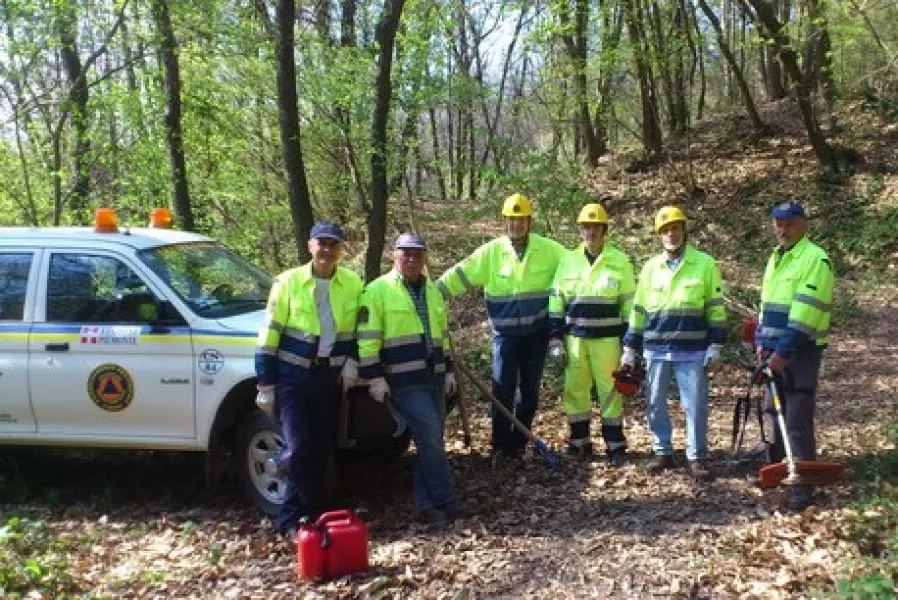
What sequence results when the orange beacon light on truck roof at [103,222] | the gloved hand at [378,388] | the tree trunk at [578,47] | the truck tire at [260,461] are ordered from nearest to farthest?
1. the gloved hand at [378,388]
2. the truck tire at [260,461]
3. the orange beacon light on truck roof at [103,222]
4. the tree trunk at [578,47]

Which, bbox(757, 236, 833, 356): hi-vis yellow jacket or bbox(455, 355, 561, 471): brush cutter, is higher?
bbox(757, 236, 833, 356): hi-vis yellow jacket

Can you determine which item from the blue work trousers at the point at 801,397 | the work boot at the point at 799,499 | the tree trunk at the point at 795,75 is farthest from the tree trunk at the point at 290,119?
the tree trunk at the point at 795,75

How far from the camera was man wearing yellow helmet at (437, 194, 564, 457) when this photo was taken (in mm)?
6910

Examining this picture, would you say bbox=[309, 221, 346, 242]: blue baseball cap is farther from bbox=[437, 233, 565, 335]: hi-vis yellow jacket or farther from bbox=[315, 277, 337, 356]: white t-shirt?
bbox=[437, 233, 565, 335]: hi-vis yellow jacket

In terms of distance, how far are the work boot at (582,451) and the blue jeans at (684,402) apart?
69cm

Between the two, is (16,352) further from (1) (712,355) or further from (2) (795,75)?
(2) (795,75)

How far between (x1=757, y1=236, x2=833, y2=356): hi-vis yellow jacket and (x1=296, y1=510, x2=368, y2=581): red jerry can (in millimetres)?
2991

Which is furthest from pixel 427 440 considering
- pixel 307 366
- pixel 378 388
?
Answer: pixel 307 366

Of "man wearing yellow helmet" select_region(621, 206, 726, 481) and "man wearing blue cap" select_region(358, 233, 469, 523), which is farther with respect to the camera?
"man wearing yellow helmet" select_region(621, 206, 726, 481)

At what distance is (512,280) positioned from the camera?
6930mm

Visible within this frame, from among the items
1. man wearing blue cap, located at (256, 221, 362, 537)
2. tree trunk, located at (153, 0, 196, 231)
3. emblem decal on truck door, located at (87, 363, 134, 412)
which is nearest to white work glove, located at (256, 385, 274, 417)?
man wearing blue cap, located at (256, 221, 362, 537)

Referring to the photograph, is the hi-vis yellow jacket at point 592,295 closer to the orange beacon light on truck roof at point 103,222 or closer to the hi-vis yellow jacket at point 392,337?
the hi-vis yellow jacket at point 392,337

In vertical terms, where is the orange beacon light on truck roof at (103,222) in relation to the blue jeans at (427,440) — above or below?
above

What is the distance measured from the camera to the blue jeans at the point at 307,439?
17.9 ft
